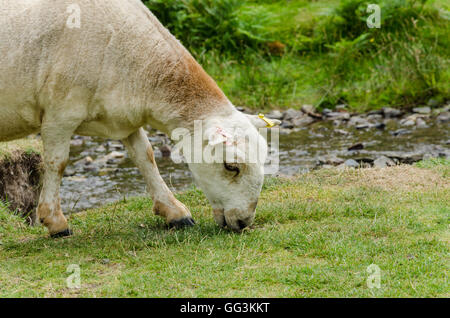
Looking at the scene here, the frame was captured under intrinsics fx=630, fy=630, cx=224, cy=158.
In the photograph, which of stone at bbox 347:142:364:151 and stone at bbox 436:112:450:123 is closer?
stone at bbox 347:142:364:151

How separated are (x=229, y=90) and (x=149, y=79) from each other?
8.95m

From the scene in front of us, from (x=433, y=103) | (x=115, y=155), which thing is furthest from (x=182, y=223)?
(x=433, y=103)

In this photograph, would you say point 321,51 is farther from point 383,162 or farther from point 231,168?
point 231,168

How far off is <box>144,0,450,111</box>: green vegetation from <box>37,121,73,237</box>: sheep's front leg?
8459 millimetres

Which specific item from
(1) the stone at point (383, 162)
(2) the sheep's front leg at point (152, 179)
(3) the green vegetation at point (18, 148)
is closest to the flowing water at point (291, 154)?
(1) the stone at point (383, 162)

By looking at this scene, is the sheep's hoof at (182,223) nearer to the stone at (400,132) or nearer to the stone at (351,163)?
the stone at (351,163)

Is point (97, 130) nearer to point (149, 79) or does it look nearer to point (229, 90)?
point (149, 79)

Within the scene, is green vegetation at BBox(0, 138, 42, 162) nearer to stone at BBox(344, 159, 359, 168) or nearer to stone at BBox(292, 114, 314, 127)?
stone at BBox(344, 159, 359, 168)

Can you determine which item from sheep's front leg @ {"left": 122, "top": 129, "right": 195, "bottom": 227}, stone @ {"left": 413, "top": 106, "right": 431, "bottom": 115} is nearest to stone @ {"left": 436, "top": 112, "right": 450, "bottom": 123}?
stone @ {"left": 413, "top": 106, "right": 431, "bottom": 115}

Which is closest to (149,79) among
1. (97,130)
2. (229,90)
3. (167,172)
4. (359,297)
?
(97,130)

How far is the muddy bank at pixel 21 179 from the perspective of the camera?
335 inches

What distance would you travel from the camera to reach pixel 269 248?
5.82 m

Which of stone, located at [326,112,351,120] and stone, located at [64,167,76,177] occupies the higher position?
stone, located at [326,112,351,120]

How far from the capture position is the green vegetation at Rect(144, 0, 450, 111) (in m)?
14.2
